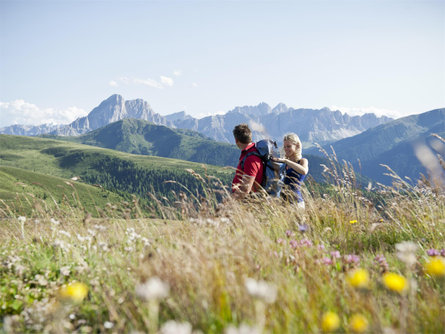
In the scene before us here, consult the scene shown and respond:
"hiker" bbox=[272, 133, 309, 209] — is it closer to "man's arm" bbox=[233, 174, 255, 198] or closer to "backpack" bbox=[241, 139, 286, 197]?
"backpack" bbox=[241, 139, 286, 197]

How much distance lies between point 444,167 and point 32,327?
217 inches

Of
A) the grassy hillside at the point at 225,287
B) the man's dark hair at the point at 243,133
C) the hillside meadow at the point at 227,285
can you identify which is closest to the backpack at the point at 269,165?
the man's dark hair at the point at 243,133

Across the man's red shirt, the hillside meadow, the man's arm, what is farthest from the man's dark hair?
the hillside meadow

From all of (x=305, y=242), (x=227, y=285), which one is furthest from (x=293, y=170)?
(x=227, y=285)

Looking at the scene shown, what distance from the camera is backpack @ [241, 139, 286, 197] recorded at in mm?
6008

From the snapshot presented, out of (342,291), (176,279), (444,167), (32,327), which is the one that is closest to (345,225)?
(444,167)

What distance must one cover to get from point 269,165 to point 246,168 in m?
0.54

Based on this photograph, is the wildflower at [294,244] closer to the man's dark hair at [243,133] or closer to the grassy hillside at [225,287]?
the grassy hillside at [225,287]

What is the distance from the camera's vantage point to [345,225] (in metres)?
4.63

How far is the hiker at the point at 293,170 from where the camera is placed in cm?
591

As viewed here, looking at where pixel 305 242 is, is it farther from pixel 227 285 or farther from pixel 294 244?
pixel 227 285

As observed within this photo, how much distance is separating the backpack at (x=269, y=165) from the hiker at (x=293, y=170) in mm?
136

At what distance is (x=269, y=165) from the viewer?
609 cm

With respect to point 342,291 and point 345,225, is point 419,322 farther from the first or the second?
point 345,225
